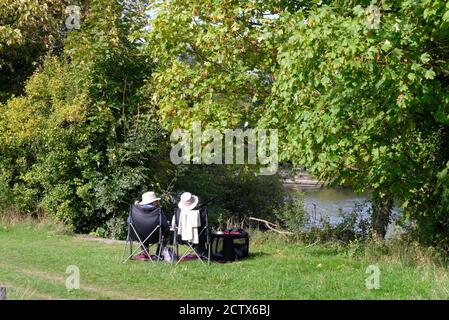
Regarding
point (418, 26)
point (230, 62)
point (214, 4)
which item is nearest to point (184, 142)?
point (230, 62)

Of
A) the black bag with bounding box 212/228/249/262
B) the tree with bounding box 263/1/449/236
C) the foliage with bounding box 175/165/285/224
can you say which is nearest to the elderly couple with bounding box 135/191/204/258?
the black bag with bounding box 212/228/249/262

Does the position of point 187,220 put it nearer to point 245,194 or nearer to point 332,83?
point 332,83

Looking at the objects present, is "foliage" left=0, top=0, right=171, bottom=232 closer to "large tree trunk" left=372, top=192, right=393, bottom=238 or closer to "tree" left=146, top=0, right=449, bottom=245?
"tree" left=146, top=0, right=449, bottom=245

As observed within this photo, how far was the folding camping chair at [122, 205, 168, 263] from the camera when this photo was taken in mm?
9977

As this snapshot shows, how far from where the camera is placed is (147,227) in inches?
393

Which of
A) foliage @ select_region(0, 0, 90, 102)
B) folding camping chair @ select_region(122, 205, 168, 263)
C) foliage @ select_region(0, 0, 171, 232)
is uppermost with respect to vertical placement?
foliage @ select_region(0, 0, 90, 102)

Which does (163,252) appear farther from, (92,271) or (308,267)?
(308,267)

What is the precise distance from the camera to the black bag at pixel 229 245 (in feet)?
33.5

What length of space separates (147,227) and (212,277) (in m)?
1.82

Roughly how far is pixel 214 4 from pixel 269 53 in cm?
144

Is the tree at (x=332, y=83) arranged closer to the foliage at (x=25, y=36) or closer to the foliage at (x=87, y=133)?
the foliage at (x=87, y=133)

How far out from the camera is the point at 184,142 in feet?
44.3

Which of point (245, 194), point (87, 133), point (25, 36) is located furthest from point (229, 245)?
point (245, 194)

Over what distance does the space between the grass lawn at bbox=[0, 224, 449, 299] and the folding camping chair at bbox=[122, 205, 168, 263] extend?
431 mm
